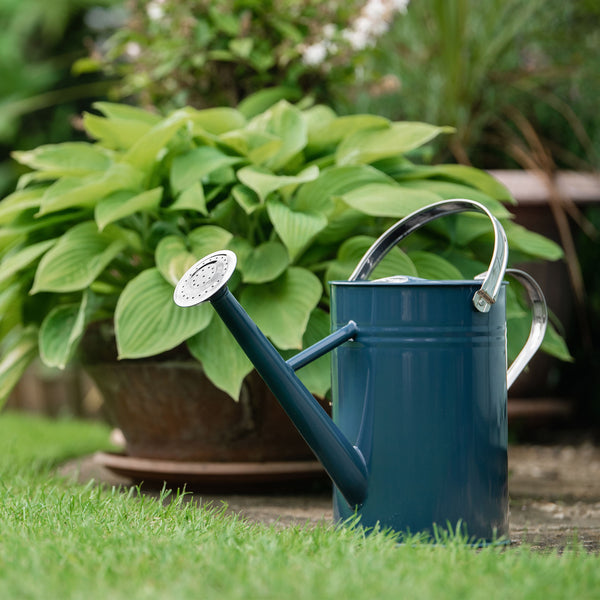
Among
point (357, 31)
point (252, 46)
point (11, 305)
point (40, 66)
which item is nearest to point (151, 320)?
point (11, 305)

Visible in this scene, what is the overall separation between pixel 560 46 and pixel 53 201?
248cm

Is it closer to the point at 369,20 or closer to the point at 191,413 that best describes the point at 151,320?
the point at 191,413

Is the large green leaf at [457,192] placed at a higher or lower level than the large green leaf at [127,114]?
lower

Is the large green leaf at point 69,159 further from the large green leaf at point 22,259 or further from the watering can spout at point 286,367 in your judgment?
the watering can spout at point 286,367

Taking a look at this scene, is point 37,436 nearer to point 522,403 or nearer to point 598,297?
point 522,403

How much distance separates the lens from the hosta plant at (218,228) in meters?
1.90

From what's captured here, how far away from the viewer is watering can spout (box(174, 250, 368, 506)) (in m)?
1.36

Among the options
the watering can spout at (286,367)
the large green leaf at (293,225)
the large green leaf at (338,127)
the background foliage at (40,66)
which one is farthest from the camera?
the background foliage at (40,66)

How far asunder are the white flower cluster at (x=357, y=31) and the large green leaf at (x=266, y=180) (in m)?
0.79

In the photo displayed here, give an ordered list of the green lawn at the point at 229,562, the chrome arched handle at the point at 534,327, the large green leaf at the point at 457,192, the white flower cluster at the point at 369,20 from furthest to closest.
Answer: the white flower cluster at the point at 369,20 → the large green leaf at the point at 457,192 → the chrome arched handle at the point at 534,327 → the green lawn at the point at 229,562

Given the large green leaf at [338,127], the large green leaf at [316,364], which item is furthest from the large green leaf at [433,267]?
the large green leaf at [338,127]

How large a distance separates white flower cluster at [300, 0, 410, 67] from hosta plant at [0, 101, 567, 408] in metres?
0.47

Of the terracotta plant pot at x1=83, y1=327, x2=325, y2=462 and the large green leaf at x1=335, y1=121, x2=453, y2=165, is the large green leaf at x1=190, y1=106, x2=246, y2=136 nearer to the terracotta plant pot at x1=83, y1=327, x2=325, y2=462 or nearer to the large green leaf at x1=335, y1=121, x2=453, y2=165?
the large green leaf at x1=335, y1=121, x2=453, y2=165

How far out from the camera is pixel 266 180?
75.2 inches
